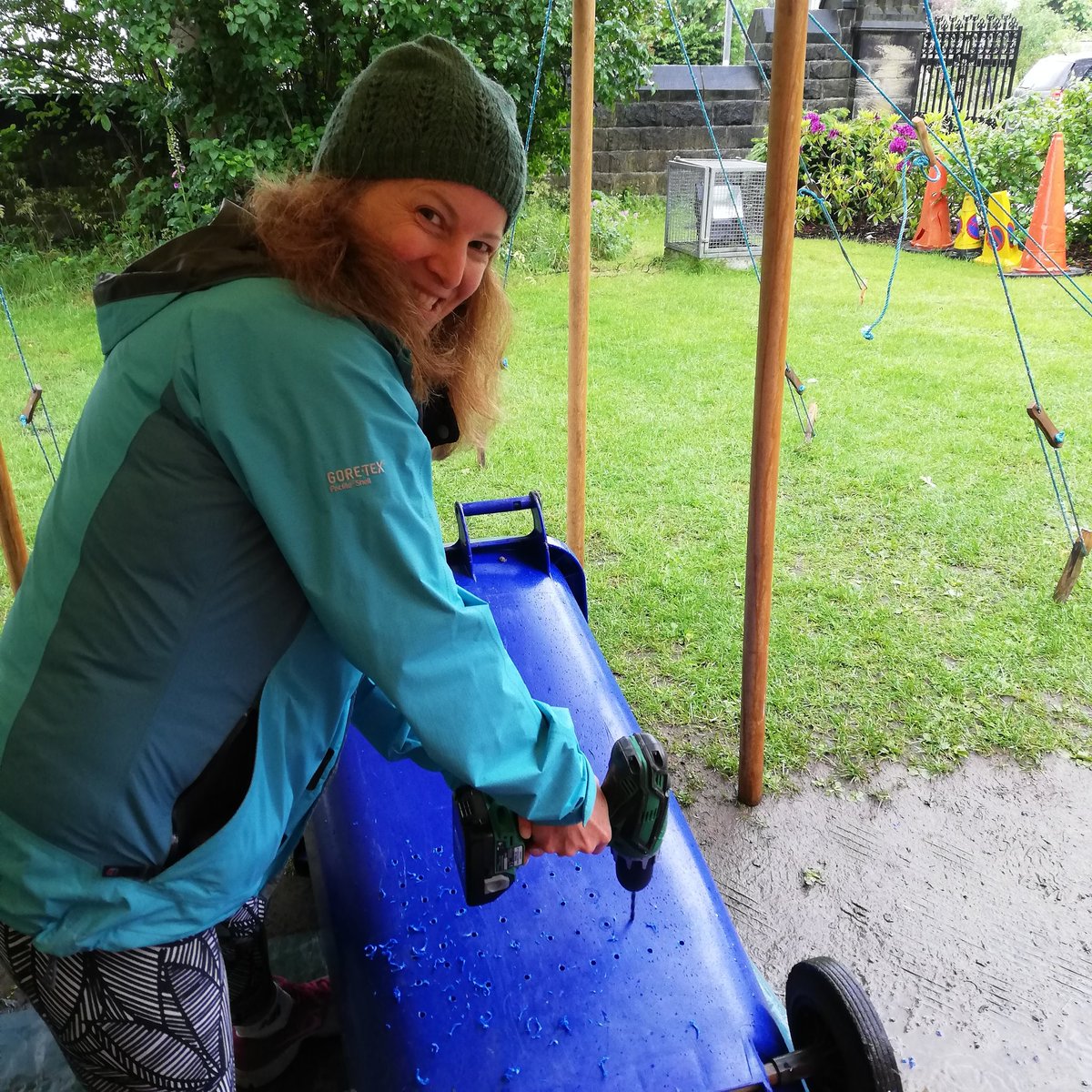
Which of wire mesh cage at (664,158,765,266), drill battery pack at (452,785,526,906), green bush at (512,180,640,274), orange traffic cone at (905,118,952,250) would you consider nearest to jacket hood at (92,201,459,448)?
drill battery pack at (452,785,526,906)

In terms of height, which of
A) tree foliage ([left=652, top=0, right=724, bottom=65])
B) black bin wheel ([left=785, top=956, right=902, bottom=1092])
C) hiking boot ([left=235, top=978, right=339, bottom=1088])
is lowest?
hiking boot ([left=235, top=978, right=339, bottom=1088])

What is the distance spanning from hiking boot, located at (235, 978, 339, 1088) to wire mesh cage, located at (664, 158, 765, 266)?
7273mm

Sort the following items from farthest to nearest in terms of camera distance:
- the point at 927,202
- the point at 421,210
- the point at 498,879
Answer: the point at 927,202, the point at 498,879, the point at 421,210

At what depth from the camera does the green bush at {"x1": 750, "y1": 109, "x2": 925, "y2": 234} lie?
9688mm

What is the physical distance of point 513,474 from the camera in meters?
4.74

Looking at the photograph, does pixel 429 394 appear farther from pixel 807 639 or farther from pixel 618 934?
pixel 807 639

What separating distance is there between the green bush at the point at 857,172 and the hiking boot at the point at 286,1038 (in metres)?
9.52

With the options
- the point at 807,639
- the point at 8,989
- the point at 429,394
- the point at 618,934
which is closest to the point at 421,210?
the point at 429,394

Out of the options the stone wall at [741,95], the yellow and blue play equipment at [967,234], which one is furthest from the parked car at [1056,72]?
the yellow and blue play equipment at [967,234]

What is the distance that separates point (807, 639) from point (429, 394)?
95.4 inches

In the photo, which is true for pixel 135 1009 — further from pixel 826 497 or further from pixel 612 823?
pixel 826 497

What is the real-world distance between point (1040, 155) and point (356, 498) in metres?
9.84

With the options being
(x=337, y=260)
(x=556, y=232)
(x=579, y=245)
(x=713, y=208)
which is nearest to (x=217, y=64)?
(x=556, y=232)

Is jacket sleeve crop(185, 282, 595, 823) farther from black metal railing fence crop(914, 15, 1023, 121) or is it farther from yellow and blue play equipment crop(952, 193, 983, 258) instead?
black metal railing fence crop(914, 15, 1023, 121)
